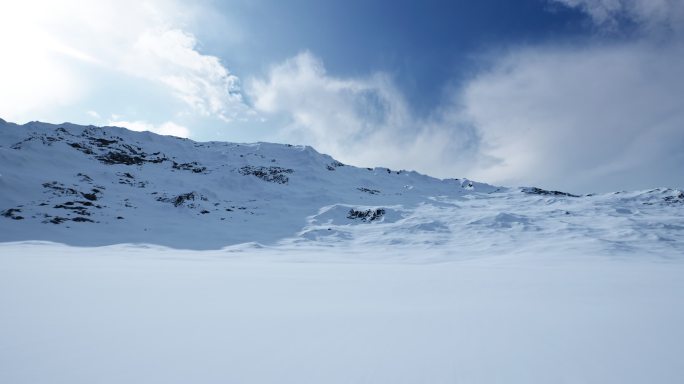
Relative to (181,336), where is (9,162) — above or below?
above

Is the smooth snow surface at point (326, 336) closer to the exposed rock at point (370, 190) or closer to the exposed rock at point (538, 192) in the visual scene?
the exposed rock at point (370, 190)

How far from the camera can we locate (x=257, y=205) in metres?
50.3

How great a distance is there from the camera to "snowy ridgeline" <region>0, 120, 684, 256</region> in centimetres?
2947

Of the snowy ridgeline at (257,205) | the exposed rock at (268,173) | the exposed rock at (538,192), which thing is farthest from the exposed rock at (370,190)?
the exposed rock at (538,192)

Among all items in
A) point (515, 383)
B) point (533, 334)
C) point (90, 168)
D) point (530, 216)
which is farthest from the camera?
point (90, 168)

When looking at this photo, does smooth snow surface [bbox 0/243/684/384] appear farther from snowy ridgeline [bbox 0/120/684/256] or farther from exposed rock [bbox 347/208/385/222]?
exposed rock [bbox 347/208/385/222]

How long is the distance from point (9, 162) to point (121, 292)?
5796cm

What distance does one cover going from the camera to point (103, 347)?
10.9 feet

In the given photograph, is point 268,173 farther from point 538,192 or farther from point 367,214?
point 538,192

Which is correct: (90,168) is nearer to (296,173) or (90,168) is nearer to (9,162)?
(9,162)

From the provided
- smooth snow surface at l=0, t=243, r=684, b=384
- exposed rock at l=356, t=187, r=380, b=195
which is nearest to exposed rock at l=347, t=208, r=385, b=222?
exposed rock at l=356, t=187, r=380, b=195

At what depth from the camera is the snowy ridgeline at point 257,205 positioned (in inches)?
1160

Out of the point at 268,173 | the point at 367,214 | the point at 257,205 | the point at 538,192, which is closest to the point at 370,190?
the point at 367,214

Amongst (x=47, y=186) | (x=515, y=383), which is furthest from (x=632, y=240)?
(x=47, y=186)
